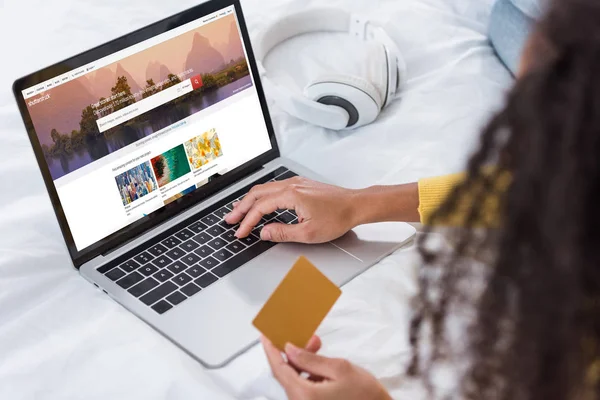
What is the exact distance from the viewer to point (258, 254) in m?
0.90

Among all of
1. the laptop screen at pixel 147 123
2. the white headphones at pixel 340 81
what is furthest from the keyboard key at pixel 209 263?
the white headphones at pixel 340 81

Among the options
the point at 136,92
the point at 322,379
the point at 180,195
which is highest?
the point at 136,92

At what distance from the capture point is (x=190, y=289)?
85 cm

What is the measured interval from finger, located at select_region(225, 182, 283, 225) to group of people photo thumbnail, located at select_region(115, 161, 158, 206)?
0.10 metres

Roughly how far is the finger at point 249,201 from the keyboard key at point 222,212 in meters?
0.02

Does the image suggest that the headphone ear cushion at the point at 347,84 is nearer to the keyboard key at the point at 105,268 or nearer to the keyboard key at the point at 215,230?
the keyboard key at the point at 215,230

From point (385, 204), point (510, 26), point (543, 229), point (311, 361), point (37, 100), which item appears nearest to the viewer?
point (543, 229)

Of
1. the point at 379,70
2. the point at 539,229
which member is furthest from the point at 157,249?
the point at 539,229

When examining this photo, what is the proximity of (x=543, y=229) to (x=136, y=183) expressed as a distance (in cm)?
58

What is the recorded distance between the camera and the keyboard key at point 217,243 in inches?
35.8

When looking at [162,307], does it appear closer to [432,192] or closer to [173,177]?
[173,177]

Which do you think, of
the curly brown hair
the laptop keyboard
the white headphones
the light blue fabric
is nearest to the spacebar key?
the laptop keyboard

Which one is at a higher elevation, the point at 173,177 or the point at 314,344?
the point at 173,177

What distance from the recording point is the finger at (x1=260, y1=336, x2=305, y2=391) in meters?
0.68
